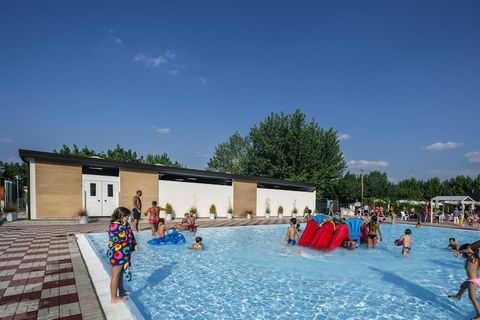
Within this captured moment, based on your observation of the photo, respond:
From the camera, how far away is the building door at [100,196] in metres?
17.5

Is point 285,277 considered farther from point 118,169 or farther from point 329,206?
point 329,206

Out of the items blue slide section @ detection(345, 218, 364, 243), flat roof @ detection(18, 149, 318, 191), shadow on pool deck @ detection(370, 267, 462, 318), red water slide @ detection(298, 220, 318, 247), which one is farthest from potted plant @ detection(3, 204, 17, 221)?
shadow on pool deck @ detection(370, 267, 462, 318)

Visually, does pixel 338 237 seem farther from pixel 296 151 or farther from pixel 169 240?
pixel 296 151

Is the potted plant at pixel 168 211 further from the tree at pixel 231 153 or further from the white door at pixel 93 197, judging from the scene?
the tree at pixel 231 153

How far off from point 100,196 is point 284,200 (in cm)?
1755

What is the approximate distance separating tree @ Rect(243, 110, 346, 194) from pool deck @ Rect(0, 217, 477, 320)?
26664mm

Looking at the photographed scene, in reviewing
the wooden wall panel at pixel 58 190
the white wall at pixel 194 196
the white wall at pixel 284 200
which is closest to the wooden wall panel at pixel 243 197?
the white wall at pixel 194 196

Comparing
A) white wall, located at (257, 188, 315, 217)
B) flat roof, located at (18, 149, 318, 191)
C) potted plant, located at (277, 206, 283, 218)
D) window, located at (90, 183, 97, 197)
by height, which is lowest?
potted plant, located at (277, 206, 283, 218)

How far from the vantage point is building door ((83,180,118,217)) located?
57.4 ft

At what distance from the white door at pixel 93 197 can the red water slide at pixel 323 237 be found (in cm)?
1371

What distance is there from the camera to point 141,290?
6676 millimetres

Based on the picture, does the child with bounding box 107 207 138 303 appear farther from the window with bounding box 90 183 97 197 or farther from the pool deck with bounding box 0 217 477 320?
Answer: the window with bounding box 90 183 97 197

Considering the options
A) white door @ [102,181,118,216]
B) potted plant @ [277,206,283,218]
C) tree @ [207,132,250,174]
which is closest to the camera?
white door @ [102,181,118,216]

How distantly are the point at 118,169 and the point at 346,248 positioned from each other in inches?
597
